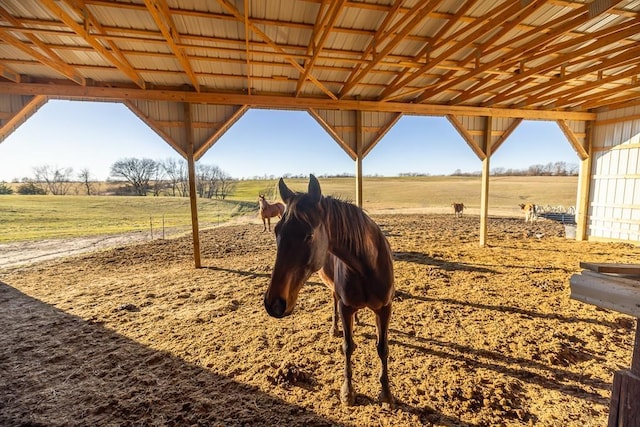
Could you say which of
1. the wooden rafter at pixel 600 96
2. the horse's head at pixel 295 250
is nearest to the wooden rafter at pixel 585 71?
the wooden rafter at pixel 600 96

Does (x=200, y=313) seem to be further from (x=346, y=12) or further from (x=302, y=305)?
(x=346, y=12)

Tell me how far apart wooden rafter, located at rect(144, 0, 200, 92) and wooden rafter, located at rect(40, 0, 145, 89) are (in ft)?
2.91

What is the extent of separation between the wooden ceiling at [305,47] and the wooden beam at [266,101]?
2cm

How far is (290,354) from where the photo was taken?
8.79 ft

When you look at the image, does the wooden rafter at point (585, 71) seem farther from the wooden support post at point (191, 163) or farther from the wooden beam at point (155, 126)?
the wooden beam at point (155, 126)

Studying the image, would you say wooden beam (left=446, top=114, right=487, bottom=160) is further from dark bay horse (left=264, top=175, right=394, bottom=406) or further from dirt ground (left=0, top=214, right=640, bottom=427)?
dark bay horse (left=264, top=175, right=394, bottom=406)

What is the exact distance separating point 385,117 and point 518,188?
37.0 meters

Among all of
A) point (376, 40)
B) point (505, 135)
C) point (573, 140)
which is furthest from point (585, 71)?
point (573, 140)

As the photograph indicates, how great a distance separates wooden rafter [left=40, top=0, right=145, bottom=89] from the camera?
2.57 meters

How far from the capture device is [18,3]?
2957mm

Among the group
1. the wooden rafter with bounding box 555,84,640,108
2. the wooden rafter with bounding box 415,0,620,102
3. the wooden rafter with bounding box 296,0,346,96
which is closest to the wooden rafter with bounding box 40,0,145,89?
the wooden rafter with bounding box 296,0,346,96

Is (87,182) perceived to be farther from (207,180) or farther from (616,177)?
(616,177)

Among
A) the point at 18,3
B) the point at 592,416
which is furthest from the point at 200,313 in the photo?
the point at 18,3

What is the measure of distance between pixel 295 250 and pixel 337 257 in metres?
0.62
